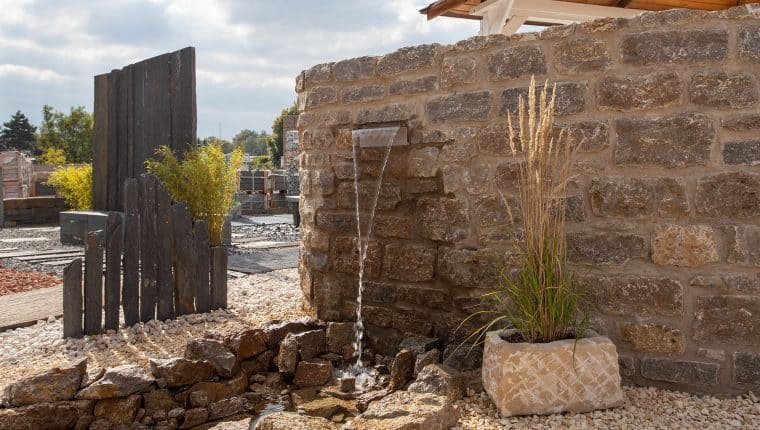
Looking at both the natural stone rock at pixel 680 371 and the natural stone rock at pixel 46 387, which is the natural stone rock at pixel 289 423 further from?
the natural stone rock at pixel 680 371

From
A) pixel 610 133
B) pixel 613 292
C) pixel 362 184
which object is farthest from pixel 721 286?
pixel 362 184

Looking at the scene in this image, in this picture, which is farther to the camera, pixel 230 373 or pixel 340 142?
pixel 340 142

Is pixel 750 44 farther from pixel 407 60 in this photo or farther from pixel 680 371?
pixel 407 60

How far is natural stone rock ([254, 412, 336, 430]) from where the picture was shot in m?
2.31

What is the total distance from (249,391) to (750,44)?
287cm

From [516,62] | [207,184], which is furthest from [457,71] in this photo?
[207,184]

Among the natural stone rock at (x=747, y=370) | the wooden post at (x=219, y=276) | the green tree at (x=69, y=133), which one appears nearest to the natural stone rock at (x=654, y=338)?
the natural stone rock at (x=747, y=370)

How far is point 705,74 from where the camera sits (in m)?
2.77

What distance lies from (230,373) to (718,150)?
2.56 meters

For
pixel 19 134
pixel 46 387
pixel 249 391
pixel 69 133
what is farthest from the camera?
pixel 19 134

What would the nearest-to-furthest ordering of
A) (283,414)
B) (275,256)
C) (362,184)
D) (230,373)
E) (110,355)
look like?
(283,414) → (230,373) → (110,355) → (362,184) → (275,256)

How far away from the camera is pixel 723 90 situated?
275 cm

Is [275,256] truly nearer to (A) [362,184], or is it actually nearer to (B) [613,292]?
(A) [362,184]

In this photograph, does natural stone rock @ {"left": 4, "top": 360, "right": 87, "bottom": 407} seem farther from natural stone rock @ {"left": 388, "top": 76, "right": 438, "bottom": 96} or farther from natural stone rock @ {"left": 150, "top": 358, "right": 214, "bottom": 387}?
natural stone rock @ {"left": 388, "top": 76, "right": 438, "bottom": 96}
